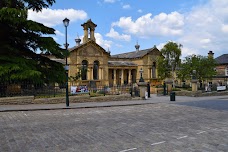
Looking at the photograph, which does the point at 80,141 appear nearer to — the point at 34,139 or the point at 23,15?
the point at 34,139

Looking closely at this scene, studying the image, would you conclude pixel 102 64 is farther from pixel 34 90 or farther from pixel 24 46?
pixel 34 90

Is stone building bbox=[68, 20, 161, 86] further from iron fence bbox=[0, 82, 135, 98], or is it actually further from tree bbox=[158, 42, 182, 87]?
iron fence bbox=[0, 82, 135, 98]

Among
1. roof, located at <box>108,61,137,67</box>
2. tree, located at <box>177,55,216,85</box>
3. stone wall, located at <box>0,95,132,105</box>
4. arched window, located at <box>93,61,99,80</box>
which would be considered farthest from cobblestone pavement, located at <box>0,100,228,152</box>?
roof, located at <box>108,61,137,67</box>

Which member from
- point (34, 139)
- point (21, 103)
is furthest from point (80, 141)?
point (21, 103)

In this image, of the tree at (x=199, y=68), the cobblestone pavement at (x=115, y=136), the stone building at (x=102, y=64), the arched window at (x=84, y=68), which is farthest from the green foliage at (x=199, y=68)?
the cobblestone pavement at (x=115, y=136)

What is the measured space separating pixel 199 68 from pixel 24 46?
28.3 meters

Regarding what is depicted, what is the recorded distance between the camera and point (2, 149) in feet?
22.5

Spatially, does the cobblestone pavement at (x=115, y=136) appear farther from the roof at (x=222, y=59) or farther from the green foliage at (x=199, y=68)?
the roof at (x=222, y=59)

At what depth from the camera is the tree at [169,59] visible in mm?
41562

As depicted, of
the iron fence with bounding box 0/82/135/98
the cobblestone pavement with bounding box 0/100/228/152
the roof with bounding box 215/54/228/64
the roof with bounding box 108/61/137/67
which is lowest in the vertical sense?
the cobblestone pavement with bounding box 0/100/228/152

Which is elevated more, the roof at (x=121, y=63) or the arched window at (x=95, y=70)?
the roof at (x=121, y=63)

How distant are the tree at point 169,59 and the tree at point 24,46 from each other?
79.4 ft

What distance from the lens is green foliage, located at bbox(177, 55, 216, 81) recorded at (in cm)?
3941

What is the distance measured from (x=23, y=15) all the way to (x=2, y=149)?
14.4 meters
